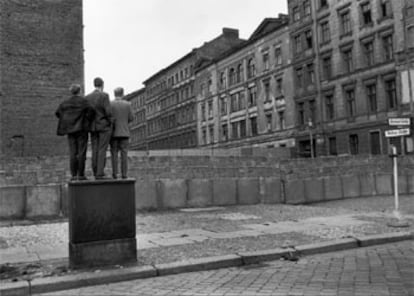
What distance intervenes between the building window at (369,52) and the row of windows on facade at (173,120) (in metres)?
35.7

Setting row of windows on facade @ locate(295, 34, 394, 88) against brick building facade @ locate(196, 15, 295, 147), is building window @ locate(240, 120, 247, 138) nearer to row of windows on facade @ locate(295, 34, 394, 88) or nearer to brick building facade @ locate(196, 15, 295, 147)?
brick building facade @ locate(196, 15, 295, 147)

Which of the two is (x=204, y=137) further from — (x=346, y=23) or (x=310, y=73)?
(x=346, y=23)

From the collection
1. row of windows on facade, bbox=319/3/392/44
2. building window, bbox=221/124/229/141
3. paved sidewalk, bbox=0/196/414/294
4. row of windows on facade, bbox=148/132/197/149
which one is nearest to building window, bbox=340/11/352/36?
row of windows on facade, bbox=319/3/392/44

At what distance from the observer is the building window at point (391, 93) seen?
128 ft

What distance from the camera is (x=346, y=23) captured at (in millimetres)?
44750

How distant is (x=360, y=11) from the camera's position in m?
42.8

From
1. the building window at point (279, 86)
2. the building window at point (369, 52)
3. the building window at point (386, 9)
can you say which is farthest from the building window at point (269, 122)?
the building window at point (386, 9)

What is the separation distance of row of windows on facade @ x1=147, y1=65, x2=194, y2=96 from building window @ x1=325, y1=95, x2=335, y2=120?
103ft

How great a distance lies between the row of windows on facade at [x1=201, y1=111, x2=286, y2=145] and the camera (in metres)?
53.6

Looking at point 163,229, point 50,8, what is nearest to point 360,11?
point 50,8

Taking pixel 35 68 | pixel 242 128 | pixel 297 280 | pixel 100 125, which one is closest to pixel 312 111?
pixel 242 128

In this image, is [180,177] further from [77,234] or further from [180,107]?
[180,107]

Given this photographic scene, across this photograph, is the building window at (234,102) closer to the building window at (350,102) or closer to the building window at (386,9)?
the building window at (350,102)

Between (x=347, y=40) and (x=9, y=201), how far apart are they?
124 feet
